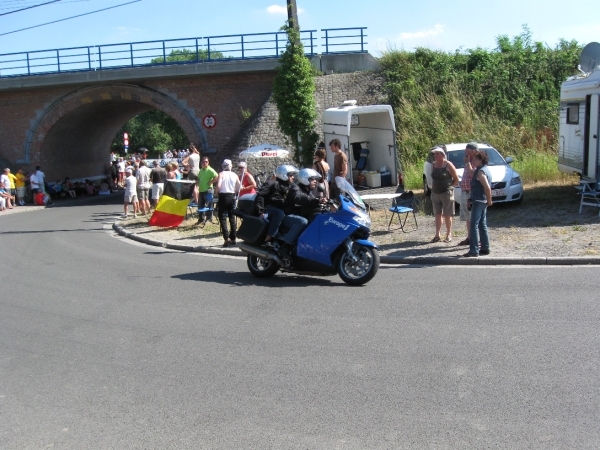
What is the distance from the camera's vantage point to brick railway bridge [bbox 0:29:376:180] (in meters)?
30.8

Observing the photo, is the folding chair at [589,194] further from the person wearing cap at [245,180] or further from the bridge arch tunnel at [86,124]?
the bridge arch tunnel at [86,124]

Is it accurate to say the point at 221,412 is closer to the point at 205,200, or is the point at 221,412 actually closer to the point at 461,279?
the point at 461,279

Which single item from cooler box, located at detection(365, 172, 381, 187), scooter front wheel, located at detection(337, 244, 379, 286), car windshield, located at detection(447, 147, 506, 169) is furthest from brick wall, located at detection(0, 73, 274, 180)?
scooter front wheel, located at detection(337, 244, 379, 286)

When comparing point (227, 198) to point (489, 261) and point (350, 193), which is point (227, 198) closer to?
point (350, 193)

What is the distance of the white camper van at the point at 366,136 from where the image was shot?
19.3 metres

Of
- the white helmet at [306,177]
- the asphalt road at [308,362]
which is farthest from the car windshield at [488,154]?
the white helmet at [306,177]

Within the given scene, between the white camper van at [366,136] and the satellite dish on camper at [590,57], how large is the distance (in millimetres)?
5093

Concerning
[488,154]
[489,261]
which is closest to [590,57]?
[488,154]

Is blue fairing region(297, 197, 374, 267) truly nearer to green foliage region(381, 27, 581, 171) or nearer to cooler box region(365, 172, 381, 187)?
cooler box region(365, 172, 381, 187)

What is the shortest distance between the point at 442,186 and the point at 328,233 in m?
3.49

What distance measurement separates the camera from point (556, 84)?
27.5 meters

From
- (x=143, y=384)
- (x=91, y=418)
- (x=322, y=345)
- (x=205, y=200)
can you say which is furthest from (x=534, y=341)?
(x=205, y=200)

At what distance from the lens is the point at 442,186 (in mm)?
12383

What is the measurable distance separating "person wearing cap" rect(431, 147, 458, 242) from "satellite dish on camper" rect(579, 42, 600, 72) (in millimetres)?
6440
